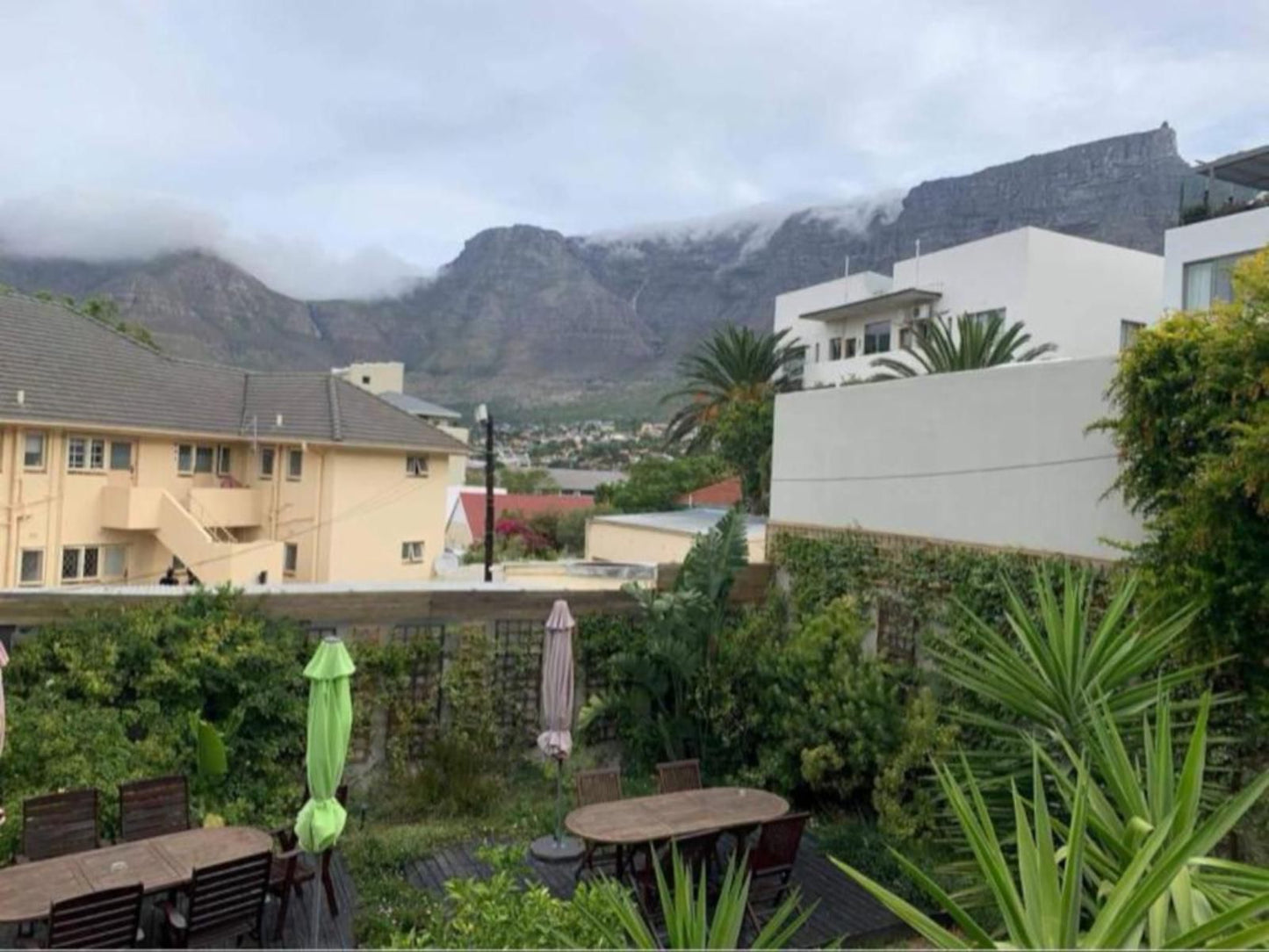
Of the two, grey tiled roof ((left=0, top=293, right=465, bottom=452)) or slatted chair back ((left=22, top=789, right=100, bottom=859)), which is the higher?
grey tiled roof ((left=0, top=293, right=465, bottom=452))

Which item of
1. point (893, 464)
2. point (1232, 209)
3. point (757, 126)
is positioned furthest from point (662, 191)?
point (893, 464)

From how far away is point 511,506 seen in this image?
51.9m

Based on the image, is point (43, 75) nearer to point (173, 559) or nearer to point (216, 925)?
point (173, 559)

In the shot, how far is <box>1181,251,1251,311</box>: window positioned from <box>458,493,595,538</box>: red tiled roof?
98.7 feet

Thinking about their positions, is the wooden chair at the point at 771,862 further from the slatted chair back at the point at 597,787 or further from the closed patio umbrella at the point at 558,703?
the closed patio umbrella at the point at 558,703

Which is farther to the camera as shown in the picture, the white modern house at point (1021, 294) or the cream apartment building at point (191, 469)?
the white modern house at point (1021, 294)

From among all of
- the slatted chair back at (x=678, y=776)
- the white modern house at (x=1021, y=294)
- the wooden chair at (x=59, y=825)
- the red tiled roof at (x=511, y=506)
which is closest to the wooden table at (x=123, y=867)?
the wooden chair at (x=59, y=825)

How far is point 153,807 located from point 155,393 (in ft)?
73.1

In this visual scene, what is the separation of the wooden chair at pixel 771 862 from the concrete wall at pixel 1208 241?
20.3m

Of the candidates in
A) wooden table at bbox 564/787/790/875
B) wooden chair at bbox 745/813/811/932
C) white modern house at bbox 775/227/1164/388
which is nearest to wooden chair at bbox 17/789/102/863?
wooden table at bbox 564/787/790/875

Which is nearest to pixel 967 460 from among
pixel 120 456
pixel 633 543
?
pixel 633 543

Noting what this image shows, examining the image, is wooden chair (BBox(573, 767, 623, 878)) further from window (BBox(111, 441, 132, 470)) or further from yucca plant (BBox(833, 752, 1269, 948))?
window (BBox(111, 441, 132, 470))

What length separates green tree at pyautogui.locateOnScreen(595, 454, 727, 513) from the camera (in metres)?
45.3

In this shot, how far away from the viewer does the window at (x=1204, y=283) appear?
23219mm
